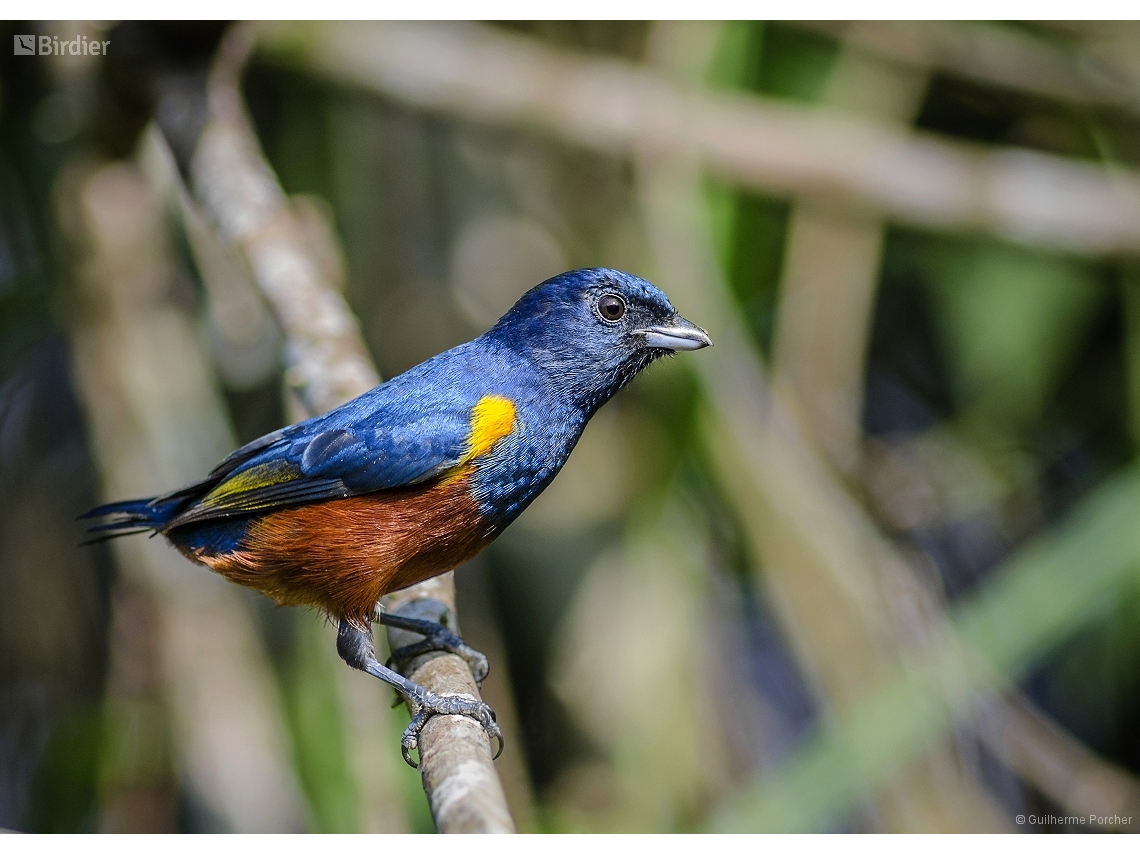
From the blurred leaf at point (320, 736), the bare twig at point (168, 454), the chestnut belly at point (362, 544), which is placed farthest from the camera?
the bare twig at point (168, 454)

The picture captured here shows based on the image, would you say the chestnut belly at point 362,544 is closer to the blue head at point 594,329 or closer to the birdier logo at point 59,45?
the blue head at point 594,329

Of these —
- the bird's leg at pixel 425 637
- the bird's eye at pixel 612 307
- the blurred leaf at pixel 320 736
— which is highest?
the bird's eye at pixel 612 307

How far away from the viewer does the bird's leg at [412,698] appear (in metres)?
2.17

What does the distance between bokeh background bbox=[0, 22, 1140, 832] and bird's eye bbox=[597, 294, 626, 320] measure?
1062mm

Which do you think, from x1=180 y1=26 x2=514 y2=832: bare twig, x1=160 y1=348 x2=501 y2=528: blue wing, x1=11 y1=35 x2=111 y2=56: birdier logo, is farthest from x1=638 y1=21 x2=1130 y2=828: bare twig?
x1=11 y1=35 x2=111 y2=56: birdier logo

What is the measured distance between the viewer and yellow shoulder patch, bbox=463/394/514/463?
2330 mm

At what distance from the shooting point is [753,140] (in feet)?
13.1

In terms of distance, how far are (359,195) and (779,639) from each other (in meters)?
2.52

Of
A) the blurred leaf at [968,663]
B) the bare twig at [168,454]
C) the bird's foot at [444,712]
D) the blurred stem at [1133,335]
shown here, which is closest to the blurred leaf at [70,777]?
the bare twig at [168,454]

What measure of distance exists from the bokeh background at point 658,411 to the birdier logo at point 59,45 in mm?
48

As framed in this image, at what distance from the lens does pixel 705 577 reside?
13.3 ft

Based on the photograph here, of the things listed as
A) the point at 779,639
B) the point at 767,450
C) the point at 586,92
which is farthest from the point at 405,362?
the point at 779,639

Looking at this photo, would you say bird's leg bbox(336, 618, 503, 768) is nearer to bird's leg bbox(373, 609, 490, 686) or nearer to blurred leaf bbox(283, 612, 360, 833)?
bird's leg bbox(373, 609, 490, 686)
